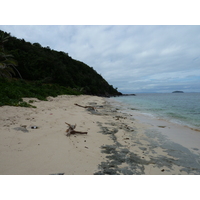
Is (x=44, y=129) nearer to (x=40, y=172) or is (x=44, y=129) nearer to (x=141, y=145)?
(x=40, y=172)

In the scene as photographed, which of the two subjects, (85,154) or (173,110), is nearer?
(85,154)

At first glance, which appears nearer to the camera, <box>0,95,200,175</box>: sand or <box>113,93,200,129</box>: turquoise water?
<box>0,95,200,175</box>: sand

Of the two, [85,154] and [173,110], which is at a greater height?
[173,110]

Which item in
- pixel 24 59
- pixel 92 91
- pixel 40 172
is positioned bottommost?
pixel 40 172

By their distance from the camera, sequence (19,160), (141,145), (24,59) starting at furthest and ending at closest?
1. (24,59)
2. (141,145)
3. (19,160)

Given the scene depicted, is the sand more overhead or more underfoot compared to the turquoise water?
more underfoot

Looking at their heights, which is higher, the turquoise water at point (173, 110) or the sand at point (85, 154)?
the turquoise water at point (173, 110)

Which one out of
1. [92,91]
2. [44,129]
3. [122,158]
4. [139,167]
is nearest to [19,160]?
[44,129]

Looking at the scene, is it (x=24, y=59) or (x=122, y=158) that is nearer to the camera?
(x=122, y=158)

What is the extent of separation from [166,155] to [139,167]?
1086 millimetres

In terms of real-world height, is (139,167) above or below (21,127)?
below

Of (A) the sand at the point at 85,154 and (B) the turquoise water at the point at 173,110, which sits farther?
(B) the turquoise water at the point at 173,110

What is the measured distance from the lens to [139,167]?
2.50 meters

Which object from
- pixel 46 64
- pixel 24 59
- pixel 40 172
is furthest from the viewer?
pixel 46 64
